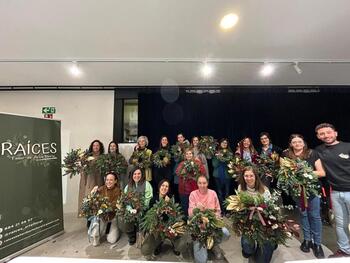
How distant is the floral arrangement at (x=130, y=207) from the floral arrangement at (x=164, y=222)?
23 centimetres

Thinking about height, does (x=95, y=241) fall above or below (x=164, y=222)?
below

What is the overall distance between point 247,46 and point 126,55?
179cm

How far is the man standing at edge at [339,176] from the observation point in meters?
2.21

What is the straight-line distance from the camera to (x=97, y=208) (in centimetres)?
277

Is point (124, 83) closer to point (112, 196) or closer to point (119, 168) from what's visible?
point (119, 168)

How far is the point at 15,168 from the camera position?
2645mm

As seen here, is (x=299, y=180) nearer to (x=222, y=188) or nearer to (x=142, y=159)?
(x=222, y=188)

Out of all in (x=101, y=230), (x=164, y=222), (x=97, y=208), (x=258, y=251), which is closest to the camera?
(x=258, y=251)

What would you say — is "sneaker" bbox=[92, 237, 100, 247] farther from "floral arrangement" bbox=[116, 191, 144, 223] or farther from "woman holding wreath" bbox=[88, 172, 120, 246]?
"floral arrangement" bbox=[116, 191, 144, 223]

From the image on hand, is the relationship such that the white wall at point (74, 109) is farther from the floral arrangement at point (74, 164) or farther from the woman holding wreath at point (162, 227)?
the woman holding wreath at point (162, 227)

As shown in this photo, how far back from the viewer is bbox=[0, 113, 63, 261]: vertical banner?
2.53m

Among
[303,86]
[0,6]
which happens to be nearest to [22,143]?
[0,6]

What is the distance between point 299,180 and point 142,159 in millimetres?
2403

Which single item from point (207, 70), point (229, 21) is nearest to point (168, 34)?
point (229, 21)
